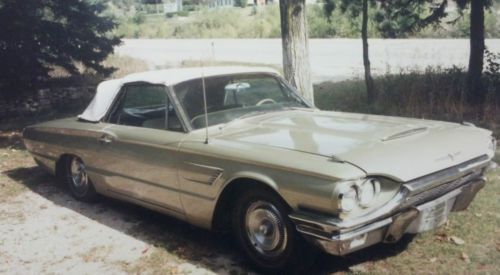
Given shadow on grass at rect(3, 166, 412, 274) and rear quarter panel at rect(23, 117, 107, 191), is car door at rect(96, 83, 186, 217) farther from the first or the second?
shadow on grass at rect(3, 166, 412, 274)

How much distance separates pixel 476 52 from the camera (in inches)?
387

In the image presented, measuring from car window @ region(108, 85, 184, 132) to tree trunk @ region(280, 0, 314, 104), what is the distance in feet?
8.71

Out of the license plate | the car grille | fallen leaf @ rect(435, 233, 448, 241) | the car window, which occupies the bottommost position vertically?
fallen leaf @ rect(435, 233, 448, 241)

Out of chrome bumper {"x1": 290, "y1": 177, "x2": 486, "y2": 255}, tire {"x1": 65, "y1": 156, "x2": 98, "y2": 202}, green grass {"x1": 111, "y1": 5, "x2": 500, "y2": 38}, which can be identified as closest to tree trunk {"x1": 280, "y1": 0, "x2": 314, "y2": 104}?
tire {"x1": 65, "y1": 156, "x2": 98, "y2": 202}

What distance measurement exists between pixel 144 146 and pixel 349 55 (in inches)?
598

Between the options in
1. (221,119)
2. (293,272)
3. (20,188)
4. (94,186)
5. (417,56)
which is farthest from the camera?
(417,56)

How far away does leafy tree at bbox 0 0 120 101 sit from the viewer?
11609mm

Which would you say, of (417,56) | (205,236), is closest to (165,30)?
(417,56)

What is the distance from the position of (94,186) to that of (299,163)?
2.99m

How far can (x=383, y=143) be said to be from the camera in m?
3.81

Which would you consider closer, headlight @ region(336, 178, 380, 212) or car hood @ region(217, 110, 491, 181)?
headlight @ region(336, 178, 380, 212)

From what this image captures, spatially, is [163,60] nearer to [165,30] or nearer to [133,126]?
[133,126]

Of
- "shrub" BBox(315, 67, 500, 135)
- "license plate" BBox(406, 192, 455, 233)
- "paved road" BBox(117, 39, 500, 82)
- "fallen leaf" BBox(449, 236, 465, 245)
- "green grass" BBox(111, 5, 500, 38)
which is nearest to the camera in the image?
"license plate" BBox(406, 192, 455, 233)

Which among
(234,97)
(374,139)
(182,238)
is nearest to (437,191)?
(374,139)
